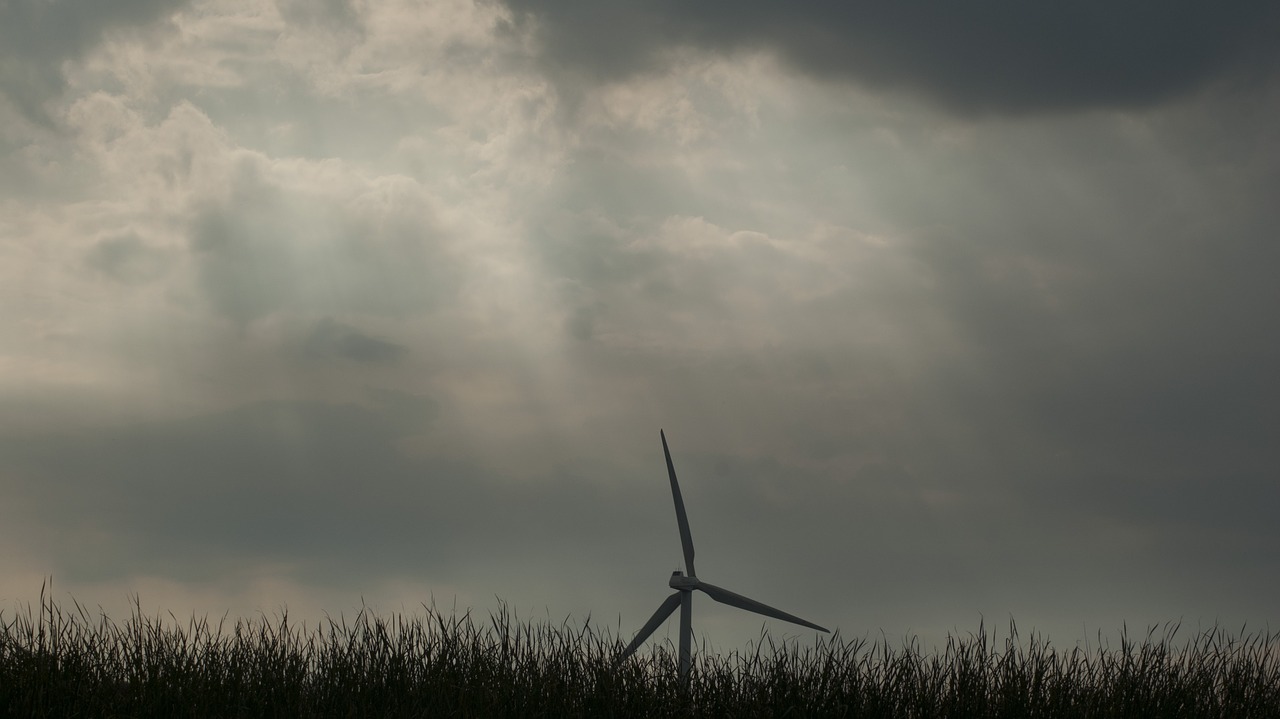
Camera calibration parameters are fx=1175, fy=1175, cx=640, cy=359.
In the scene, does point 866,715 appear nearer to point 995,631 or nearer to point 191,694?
point 995,631

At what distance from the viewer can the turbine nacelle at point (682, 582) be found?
117 ft

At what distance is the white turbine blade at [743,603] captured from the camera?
35906 mm

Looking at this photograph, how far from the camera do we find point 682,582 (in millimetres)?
35688

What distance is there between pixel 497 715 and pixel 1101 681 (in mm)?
12516

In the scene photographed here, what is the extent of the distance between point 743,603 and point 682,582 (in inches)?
90.8

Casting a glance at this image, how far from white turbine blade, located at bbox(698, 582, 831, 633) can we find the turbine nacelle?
19cm

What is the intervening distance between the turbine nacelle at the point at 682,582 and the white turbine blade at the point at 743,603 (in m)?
0.19

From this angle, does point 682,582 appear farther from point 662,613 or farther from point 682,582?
point 662,613

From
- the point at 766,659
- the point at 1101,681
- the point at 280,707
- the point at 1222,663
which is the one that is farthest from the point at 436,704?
the point at 1222,663

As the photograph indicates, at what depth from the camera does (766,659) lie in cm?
2377

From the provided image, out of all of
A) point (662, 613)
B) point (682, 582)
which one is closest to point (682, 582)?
point (682, 582)

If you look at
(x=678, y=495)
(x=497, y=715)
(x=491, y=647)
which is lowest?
(x=497, y=715)

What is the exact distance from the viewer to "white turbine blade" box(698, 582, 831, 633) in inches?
1414

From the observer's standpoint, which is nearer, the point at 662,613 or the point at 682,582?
the point at 682,582
